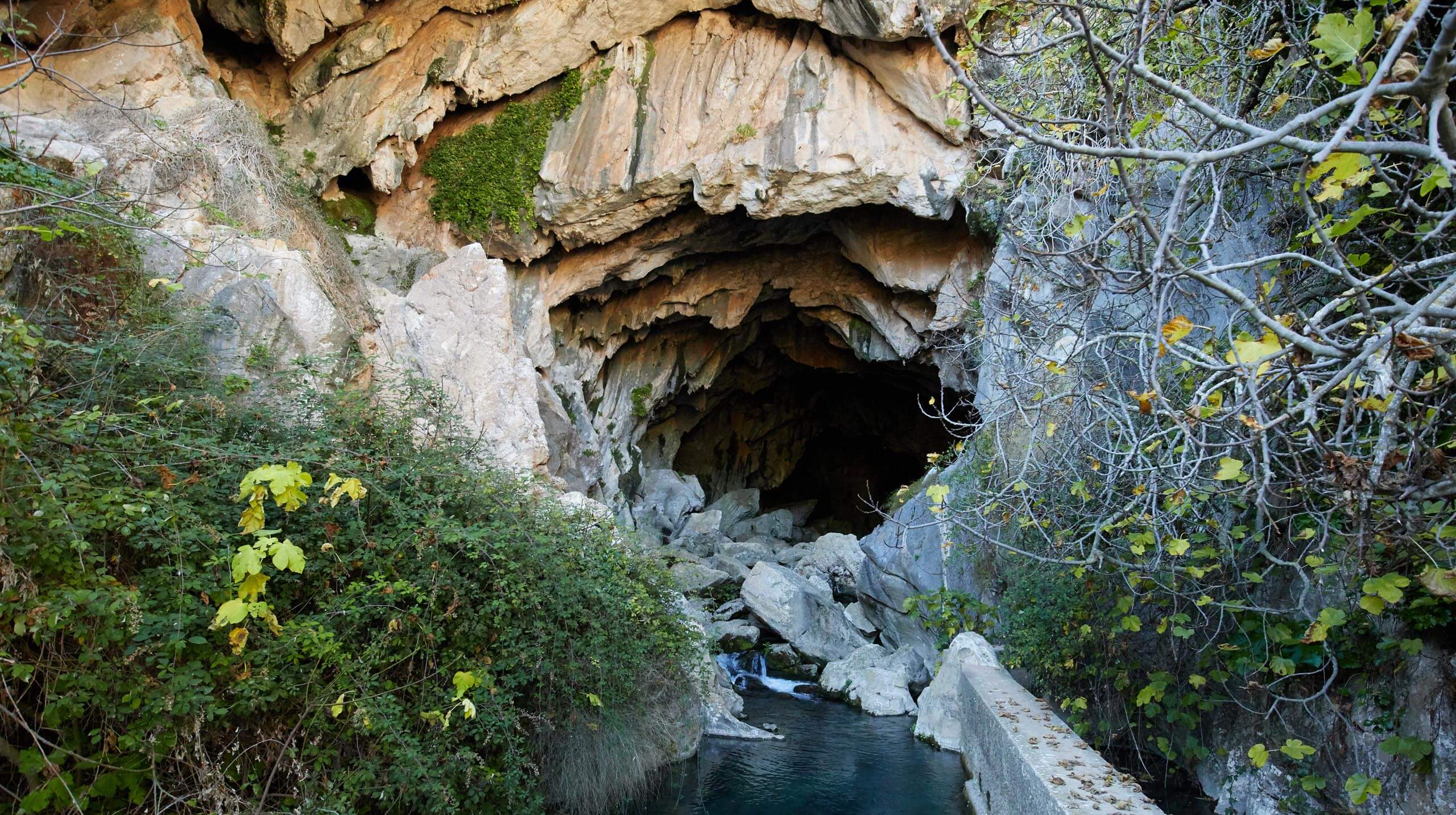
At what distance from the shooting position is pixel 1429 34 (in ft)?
13.1

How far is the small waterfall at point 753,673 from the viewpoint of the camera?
10086mm

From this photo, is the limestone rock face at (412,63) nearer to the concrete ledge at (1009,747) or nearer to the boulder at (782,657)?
the boulder at (782,657)

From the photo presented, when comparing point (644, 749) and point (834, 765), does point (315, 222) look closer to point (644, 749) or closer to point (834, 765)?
point (644, 749)

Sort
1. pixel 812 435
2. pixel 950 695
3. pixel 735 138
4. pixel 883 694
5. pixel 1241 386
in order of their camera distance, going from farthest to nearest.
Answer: pixel 812 435 → pixel 735 138 → pixel 883 694 → pixel 950 695 → pixel 1241 386

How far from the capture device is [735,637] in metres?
10.8

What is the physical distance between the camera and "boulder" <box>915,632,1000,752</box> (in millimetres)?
7703

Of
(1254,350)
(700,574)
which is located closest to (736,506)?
(700,574)

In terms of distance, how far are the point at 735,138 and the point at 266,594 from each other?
973cm

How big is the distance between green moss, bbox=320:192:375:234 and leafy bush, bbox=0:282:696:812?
6.94 metres

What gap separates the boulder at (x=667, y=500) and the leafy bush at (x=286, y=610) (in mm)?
10567

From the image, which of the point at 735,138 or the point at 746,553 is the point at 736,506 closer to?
the point at 746,553

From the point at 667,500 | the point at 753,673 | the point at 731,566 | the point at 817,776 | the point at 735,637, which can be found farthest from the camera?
the point at 667,500

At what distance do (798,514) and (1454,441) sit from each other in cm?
2114

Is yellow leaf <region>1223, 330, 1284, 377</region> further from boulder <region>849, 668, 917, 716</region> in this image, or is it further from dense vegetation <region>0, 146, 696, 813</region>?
boulder <region>849, 668, 917, 716</region>
